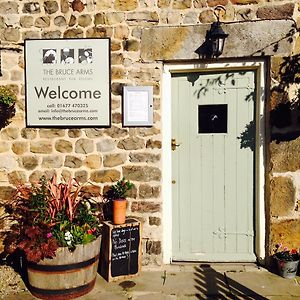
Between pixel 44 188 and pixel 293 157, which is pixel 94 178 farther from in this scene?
pixel 293 157

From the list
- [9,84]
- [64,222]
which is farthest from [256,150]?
[9,84]

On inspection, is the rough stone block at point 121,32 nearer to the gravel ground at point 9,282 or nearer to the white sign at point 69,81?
the white sign at point 69,81

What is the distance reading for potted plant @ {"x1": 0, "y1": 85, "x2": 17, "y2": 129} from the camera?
416cm

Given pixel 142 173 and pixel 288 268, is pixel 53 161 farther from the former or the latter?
pixel 288 268

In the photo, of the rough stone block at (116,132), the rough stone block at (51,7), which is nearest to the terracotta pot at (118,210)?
the rough stone block at (116,132)

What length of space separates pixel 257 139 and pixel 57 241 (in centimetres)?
239

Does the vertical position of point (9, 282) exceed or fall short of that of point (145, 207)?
it falls short

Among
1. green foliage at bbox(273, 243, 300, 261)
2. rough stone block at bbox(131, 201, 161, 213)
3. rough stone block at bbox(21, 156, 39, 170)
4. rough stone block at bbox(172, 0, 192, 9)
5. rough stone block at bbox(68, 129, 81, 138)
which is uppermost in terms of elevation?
rough stone block at bbox(172, 0, 192, 9)

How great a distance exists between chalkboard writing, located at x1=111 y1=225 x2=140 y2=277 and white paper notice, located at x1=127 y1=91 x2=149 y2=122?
120 centimetres

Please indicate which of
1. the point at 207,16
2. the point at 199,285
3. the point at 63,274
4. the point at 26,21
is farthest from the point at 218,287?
the point at 26,21

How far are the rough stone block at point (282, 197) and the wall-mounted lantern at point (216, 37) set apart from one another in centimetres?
150

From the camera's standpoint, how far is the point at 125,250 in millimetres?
4090

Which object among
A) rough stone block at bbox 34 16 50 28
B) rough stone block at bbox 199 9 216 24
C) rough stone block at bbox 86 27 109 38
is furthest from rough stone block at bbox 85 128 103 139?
rough stone block at bbox 199 9 216 24

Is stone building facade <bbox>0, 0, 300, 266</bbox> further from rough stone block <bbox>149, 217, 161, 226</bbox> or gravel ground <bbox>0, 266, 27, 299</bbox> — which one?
gravel ground <bbox>0, 266, 27, 299</bbox>
